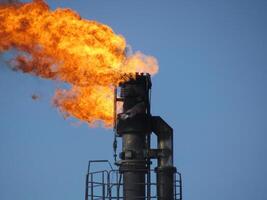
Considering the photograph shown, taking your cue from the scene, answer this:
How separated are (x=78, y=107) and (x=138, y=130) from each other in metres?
3.47

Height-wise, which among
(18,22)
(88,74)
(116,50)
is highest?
(18,22)

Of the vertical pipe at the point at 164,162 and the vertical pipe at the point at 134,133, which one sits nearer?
the vertical pipe at the point at 134,133

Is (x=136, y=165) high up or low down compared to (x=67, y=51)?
down

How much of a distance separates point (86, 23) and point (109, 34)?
1.11m

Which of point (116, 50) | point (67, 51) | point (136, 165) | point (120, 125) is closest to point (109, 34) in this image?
point (116, 50)

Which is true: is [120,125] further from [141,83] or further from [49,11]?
[49,11]

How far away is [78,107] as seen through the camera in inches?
712

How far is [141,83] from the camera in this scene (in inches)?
643

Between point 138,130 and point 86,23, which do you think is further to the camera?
point 86,23

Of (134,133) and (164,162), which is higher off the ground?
(134,133)

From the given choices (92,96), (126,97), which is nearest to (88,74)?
(92,96)

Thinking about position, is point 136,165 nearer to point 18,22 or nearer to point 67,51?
point 67,51

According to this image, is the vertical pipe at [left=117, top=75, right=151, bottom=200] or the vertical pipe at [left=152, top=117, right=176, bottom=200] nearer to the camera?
the vertical pipe at [left=117, top=75, right=151, bottom=200]

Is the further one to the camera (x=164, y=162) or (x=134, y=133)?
(x=164, y=162)
